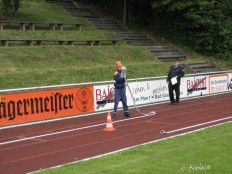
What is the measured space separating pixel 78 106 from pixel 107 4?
90.5 feet

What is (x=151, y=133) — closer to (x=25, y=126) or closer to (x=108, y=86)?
(x=25, y=126)

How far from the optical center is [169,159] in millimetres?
9039

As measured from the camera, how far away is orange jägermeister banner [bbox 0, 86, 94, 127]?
14562 mm

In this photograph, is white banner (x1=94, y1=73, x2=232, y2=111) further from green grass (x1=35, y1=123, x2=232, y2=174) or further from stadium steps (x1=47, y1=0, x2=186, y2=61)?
stadium steps (x1=47, y1=0, x2=186, y2=61)

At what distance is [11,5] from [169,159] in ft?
82.5

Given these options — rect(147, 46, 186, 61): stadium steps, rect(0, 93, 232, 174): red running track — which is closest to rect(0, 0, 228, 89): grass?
rect(147, 46, 186, 61): stadium steps

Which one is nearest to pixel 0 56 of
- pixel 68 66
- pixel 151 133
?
pixel 68 66

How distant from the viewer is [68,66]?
1007 inches

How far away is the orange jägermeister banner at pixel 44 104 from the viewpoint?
14.6 m

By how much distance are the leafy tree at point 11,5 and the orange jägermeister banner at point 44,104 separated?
639 inches

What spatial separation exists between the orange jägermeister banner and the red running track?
422 mm

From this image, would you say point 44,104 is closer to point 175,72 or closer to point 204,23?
point 175,72

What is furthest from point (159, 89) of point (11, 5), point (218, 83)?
point (11, 5)

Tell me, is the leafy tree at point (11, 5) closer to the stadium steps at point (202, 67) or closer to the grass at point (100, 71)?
the grass at point (100, 71)
